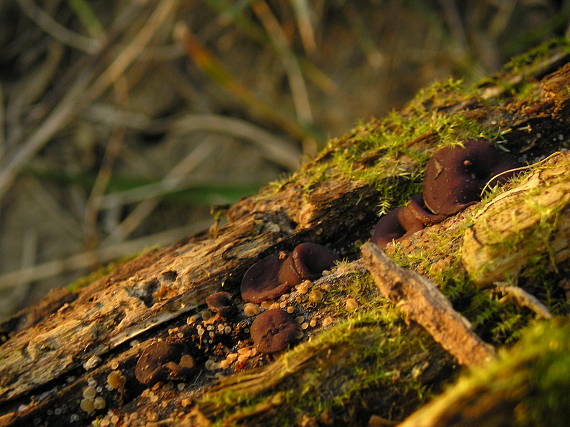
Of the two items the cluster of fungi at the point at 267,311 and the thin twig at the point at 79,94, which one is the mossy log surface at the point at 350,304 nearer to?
the cluster of fungi at the point at 267,311

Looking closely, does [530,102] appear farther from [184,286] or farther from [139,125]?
[139,125]

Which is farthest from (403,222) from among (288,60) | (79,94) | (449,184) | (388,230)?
(79,94)

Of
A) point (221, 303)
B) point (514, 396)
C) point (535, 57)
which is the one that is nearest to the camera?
point (514, 396)

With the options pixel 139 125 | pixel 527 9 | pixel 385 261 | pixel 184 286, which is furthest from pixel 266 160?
pixel 385 261

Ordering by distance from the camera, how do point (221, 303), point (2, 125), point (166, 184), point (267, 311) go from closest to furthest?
1. point (267, 311)
2. point (221, 303)
3. point (166, 184)
4. point (2, 125)

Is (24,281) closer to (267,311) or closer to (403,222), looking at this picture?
(267,311)

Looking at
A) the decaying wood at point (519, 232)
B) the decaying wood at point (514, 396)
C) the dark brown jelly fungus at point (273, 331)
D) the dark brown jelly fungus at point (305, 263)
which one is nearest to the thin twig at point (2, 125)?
the dark brown jelly fungus at point (305, 263)
